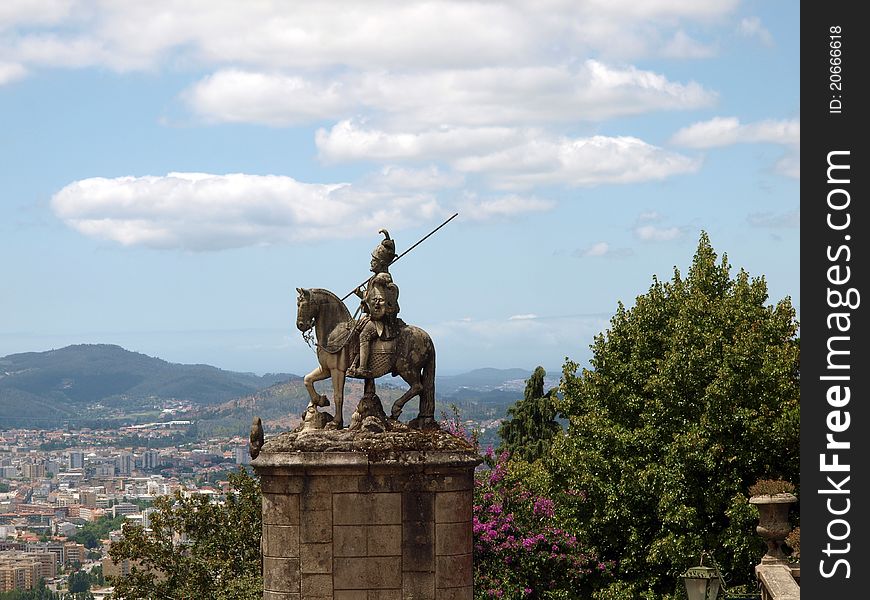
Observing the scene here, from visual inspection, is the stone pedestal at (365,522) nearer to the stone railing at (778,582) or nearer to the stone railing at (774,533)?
the stone railing at (778,582)

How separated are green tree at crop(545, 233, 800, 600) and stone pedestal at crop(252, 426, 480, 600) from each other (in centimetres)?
1145

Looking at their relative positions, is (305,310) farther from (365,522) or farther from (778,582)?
(778,582)

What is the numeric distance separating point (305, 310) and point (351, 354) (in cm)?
71

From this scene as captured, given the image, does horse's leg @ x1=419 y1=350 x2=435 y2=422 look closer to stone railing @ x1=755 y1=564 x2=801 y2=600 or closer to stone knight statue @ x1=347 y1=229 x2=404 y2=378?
stone knight statue @ x1=347 y1=229 x2=404 y2=378

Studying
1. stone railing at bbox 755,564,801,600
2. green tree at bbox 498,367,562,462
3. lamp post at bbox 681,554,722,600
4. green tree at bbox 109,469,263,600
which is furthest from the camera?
green tree at bbox 498,367,562,462

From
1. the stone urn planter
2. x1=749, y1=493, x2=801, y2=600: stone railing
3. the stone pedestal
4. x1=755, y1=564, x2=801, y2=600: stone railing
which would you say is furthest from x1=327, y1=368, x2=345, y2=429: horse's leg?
the stone urn planter

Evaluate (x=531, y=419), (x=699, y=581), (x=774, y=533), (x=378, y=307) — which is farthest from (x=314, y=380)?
(x=531, y=419)

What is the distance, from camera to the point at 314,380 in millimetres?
16922

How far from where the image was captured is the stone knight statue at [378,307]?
658 inches

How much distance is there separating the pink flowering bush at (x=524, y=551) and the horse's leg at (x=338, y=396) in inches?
407

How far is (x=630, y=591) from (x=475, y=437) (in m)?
4.13

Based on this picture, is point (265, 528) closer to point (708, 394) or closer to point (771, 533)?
point (771, 533)

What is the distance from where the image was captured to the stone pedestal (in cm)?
1614
